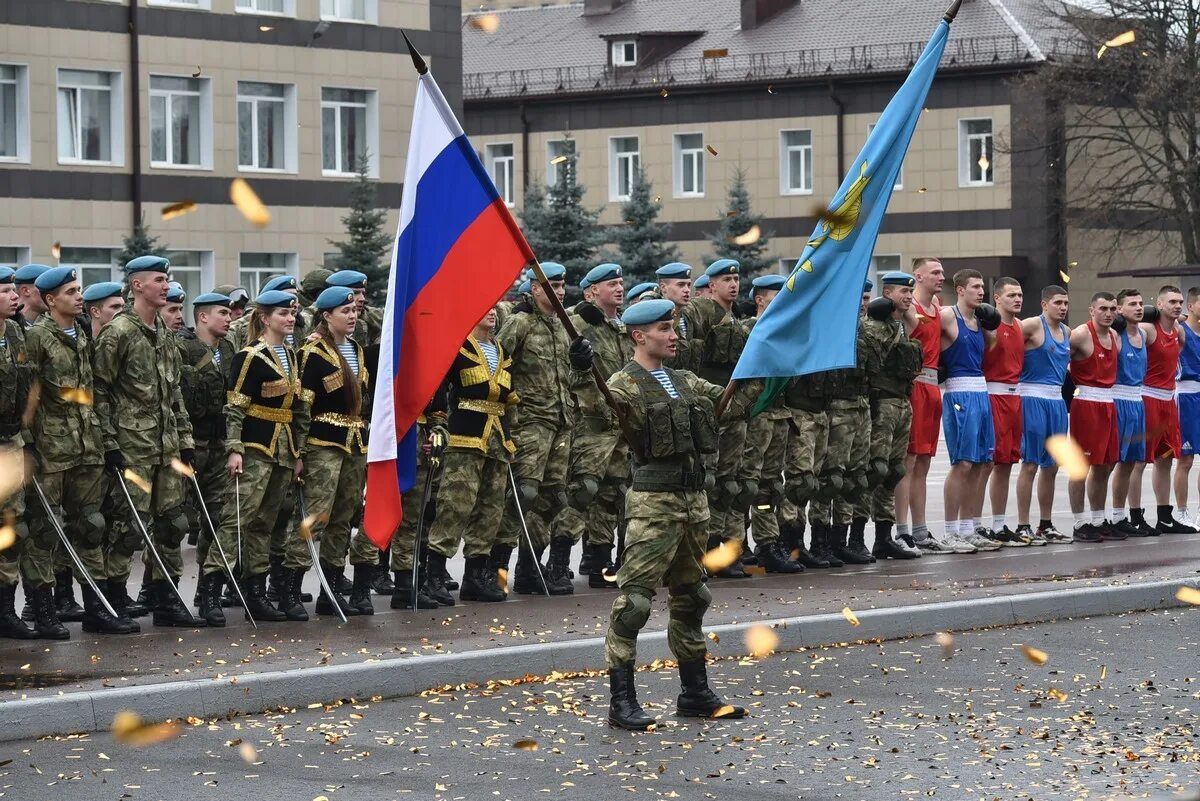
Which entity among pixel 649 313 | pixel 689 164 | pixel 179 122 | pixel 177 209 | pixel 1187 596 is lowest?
pixel 1187 596

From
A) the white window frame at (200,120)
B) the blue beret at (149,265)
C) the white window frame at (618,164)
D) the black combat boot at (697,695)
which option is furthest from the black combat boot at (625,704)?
the white window frame at (618,164)

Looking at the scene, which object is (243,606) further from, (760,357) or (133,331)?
(760,357)

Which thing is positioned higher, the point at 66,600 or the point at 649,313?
the point at 649,313

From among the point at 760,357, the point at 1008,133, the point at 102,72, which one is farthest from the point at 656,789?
the point at 1008,133

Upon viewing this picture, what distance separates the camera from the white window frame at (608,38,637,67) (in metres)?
53.5

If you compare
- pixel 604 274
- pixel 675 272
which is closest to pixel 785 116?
pixel 675 272

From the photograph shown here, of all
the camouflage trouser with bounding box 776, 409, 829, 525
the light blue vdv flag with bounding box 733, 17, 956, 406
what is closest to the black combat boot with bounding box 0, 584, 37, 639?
the light blue vdv flag with bounding box 733, 17, 956, 406

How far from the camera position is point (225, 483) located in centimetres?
1281

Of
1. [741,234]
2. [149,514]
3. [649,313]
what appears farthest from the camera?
[741,234]

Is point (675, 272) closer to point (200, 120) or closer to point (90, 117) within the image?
point (90, 117)

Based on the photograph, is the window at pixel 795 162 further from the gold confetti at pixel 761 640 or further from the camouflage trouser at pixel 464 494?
the gold confetti at pixel 761 640

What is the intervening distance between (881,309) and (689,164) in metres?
37.9

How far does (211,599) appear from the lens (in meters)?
12.2

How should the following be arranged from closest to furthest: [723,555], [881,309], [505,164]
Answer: [723,555] < [881,309] < [505,164]
